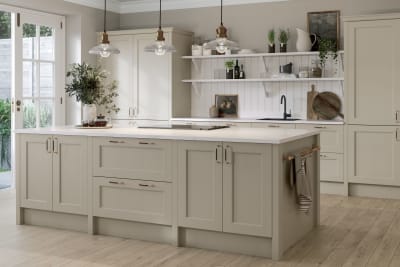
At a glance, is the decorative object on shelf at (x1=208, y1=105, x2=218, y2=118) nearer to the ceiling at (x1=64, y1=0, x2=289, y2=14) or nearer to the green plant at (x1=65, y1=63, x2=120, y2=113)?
the ceiling at (x1=64, y1=0, x2=289, y2=14)

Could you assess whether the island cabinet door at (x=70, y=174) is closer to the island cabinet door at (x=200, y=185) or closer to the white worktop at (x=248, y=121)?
the island cabinet door at (x=200, y=185)

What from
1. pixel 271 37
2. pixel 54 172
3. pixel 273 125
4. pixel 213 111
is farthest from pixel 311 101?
pixel 54 172

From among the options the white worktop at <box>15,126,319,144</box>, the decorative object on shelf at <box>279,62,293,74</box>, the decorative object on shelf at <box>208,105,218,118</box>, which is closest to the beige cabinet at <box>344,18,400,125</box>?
the decorative object on shelf at <box>279,62,293,74</box>

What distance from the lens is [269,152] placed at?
398 cm

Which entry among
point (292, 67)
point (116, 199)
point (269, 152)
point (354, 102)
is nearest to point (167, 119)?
point (292, 67)

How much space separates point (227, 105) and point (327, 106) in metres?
1.36

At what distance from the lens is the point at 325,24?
696 cm

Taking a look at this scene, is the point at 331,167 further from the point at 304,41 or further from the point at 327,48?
the point at 304,41

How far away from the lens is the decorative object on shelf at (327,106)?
695cm

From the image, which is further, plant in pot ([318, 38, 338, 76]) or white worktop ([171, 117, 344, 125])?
plant in pot ([318, 38, 338, 76])

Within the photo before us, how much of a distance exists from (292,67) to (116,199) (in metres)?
3.45

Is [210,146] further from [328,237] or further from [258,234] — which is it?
[328,237]

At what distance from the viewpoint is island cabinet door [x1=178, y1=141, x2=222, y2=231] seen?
4.16m

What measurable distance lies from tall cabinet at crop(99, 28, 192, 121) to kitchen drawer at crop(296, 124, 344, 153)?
188 centimetres
